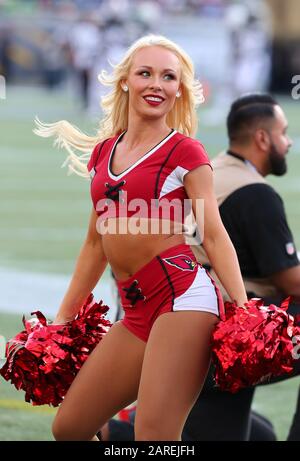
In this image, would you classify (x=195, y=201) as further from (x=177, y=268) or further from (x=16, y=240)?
(x=16, y=240)

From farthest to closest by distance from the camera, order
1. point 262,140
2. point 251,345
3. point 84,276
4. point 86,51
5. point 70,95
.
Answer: point 70,95, point 86,51, point 262,140, point 84,276, point 251,345

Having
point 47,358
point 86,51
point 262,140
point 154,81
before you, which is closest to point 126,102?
point 154,81

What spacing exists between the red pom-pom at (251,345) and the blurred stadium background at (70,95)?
6.02 feet

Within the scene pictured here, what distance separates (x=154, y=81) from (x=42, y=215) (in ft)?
27.2

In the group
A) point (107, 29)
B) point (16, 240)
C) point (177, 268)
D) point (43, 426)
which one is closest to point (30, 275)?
point (16, 240)

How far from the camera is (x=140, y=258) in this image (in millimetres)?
3941

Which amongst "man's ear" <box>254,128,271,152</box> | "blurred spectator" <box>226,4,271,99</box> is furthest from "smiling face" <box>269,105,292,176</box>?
"blurred spectator" <box>226,4,271,99</box>

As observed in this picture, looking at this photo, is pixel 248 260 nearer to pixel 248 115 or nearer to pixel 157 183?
pixel 248 115

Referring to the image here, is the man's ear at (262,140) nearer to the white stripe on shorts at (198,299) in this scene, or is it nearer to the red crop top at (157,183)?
the red crop top at (157,183)

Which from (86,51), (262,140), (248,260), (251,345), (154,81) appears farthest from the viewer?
(86,51)

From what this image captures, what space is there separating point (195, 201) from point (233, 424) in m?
1.40

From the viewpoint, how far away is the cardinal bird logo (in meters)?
3.90

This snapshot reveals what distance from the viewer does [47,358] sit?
13.2ft

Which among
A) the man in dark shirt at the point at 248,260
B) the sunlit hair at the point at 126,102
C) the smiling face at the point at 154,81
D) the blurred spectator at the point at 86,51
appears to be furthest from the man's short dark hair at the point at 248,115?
the blurred spectator at the point at 86,51
